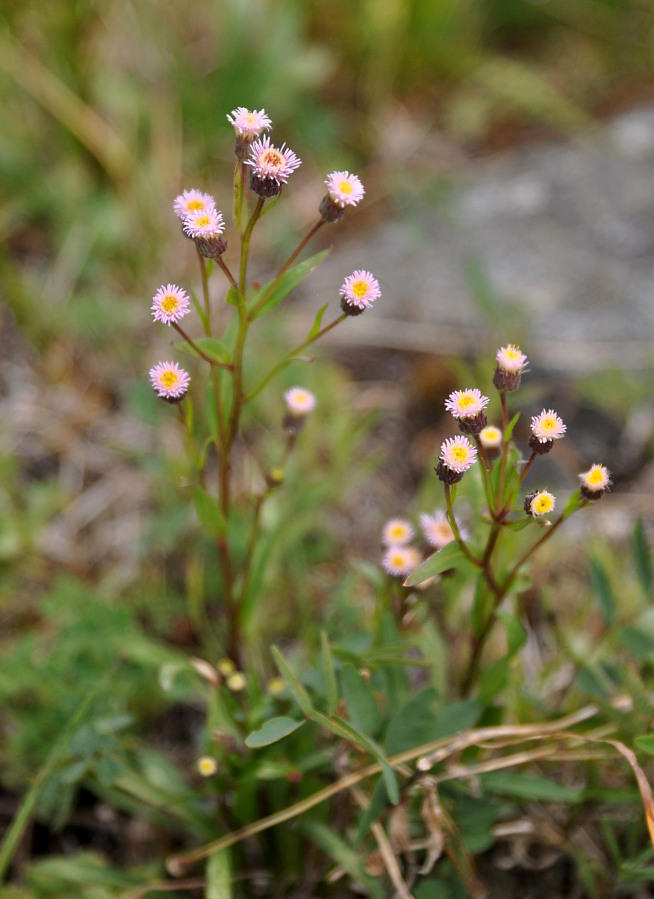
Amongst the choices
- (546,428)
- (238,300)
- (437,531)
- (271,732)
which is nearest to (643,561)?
(437,531)

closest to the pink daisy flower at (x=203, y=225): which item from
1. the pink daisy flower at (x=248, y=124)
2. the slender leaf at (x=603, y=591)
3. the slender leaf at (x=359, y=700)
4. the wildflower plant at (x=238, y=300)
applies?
the wildflower plant at (x=238, y=300)

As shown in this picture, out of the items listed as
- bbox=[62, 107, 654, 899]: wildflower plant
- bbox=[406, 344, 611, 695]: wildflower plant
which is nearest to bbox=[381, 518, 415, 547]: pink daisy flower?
bbox=[62, 107, 654, 899]: wildflower plant

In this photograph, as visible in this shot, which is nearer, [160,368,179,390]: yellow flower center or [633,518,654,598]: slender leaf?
[160,368,179,390]: yellow flower center

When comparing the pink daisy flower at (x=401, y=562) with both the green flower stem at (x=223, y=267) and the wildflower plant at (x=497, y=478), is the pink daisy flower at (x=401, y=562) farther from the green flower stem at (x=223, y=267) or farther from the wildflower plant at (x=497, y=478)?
the green flower stem at (x=223, y=267)

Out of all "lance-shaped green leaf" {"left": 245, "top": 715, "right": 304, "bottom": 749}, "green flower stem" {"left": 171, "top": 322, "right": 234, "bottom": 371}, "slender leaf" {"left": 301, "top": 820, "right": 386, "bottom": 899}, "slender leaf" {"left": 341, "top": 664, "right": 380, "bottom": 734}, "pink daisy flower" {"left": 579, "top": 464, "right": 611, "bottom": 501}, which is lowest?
"slender leaf" {"left": 301, "top": 820, "right": 386, "bottom": 899}

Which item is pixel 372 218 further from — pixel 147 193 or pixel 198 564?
pixel 198 564

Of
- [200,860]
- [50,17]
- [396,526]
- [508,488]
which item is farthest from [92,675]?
[50,17]

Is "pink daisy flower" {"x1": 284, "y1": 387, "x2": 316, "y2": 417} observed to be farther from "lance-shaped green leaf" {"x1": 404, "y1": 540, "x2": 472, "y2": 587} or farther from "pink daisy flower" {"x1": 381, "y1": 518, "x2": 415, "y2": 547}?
"lance-shaped green leaf" {"x1": 404, "y1": 540, "x2": 472, "y2": 587}
